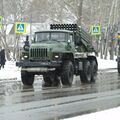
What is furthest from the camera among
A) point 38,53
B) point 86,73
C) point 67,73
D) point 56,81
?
point 86,73

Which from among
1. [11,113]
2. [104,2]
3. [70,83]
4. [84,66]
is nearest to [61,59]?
[70,83]

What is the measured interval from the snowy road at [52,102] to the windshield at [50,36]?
2803 mm

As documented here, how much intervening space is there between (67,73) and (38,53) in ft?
5.16

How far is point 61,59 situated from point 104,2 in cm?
3419

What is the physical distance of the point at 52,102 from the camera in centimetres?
1499

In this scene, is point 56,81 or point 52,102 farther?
point 56,81

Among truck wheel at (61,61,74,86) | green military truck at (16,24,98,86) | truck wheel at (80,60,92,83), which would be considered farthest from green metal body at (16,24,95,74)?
truck wheel at (80,60,92,83)

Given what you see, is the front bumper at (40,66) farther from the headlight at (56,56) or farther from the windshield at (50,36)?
the windshield at (50,36)

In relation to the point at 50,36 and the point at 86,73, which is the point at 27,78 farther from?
the point at 86,73

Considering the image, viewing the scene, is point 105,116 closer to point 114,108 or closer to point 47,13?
point 114,108

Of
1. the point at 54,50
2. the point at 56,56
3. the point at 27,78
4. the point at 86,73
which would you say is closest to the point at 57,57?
the point at 56,56

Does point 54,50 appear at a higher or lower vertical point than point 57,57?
higher

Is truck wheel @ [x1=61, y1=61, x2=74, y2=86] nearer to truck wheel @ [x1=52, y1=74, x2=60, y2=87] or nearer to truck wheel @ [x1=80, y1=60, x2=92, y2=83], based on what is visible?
truck wheel @ [x1=52, y1=74, x2=60, y2=87]

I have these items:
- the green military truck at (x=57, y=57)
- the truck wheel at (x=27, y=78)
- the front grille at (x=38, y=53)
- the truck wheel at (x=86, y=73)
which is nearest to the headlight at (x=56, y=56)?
the green military truck at (x=57, y=57)
